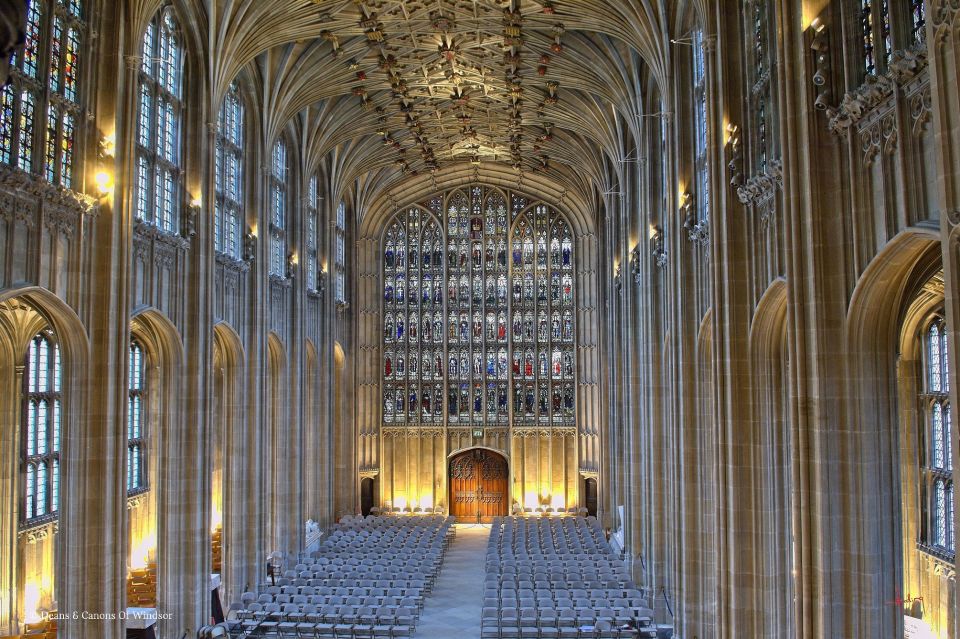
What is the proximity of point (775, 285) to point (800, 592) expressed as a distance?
16.2 feet

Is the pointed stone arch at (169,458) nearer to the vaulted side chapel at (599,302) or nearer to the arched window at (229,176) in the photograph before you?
the vaulted side chapel at (599,302)

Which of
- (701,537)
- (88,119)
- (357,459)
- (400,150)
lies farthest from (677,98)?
(357,459)

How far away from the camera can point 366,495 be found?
1626 inches

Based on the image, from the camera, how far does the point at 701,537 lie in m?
18.1

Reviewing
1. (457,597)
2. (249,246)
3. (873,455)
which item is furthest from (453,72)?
(873,455)

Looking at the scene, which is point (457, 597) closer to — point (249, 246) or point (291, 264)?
point (249, 246)

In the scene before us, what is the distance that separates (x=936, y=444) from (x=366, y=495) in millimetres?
28257

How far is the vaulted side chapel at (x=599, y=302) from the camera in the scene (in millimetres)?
10367

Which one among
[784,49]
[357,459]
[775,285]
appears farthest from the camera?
[357,459]

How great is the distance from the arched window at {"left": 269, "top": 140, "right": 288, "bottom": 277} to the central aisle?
12.9 meters

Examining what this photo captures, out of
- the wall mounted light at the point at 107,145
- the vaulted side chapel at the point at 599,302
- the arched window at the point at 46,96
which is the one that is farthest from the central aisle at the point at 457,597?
the arched window at the point at 46,96

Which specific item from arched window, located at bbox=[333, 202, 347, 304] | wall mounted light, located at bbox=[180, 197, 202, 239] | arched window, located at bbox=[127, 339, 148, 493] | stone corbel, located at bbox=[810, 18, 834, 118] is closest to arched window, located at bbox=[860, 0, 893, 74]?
stone corbel, located at bbox=[810, 18, 834, 118]

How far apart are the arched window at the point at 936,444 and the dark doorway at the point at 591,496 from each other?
71.9 feet

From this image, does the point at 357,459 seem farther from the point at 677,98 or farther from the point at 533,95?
the point at 677,98
